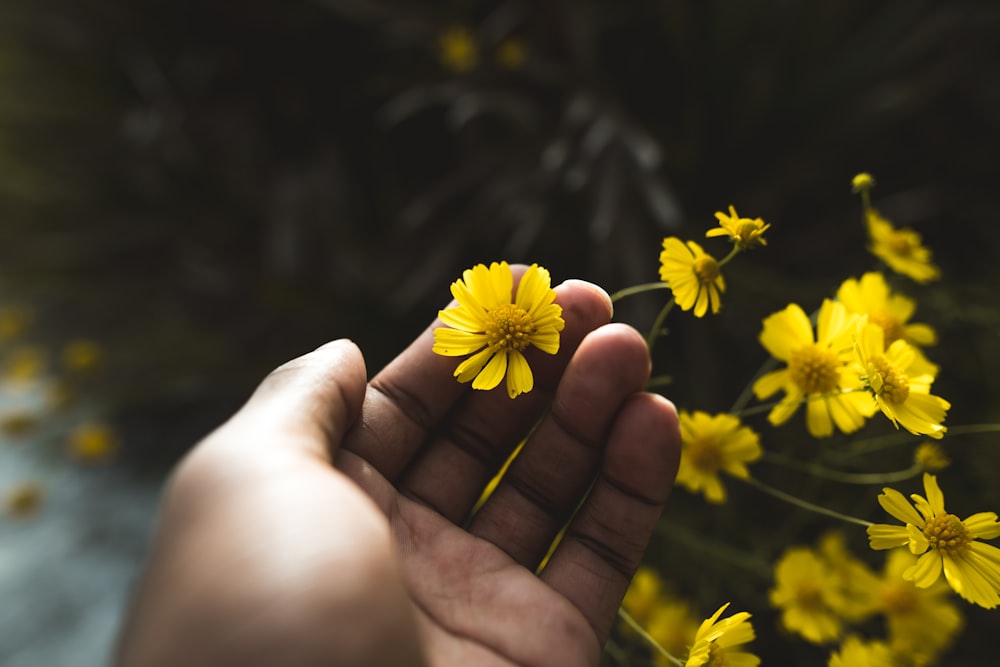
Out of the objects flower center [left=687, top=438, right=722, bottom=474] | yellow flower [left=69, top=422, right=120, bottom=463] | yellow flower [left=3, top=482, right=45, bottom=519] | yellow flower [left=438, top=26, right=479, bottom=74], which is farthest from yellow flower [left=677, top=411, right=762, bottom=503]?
yellow flower [left=3, top=482, right=45, bottom=519]

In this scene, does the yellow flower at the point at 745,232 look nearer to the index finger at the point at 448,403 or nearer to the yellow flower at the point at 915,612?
the index finger at the point at 448,403

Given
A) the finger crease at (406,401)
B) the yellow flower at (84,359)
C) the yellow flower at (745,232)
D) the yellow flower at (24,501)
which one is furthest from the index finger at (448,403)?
the yellow flower at (24,501)

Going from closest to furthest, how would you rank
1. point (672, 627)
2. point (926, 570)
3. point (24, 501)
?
point (926, 570)
point (672, 627)
point (24, 501)

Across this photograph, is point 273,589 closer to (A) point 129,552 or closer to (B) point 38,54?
(A) point 129,552

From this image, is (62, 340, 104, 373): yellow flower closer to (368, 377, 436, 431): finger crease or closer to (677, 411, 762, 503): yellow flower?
(368, 377, 436, 431): finger crease

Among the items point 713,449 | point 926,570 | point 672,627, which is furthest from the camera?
point 672,627

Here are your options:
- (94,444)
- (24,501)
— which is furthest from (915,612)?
(24,501)

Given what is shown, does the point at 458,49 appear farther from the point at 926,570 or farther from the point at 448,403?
the point at 926,570
